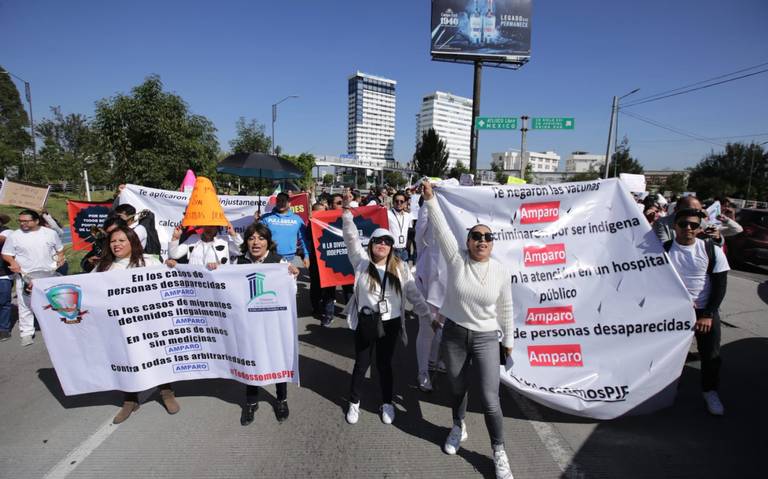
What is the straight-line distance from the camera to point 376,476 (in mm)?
2736

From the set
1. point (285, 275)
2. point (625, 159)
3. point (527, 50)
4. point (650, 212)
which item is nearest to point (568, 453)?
point (285, 275)

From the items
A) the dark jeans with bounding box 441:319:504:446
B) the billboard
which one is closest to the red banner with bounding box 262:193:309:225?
the dark jeans with bounding box 441:319:504:446

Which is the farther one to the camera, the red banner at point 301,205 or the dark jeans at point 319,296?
the red banner at point 301,205

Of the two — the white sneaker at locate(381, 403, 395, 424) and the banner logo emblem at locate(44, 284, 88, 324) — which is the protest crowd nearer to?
the white sneaker at locate(381, 403, 395, 424)

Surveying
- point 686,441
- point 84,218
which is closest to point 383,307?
point 686,441

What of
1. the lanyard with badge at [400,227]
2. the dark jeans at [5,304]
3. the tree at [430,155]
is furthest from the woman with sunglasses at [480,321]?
the tree at [430,155]

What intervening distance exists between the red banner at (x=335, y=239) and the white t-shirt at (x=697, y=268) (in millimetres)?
3711

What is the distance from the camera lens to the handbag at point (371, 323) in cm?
332

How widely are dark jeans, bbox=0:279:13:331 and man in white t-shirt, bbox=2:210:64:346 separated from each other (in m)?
0.15

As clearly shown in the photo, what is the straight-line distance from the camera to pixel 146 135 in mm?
13562

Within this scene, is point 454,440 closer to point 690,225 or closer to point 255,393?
point 255,393

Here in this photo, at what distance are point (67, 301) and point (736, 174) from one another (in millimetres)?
63109

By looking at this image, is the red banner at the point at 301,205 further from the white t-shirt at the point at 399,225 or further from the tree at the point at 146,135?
the tree at the point at 146,135

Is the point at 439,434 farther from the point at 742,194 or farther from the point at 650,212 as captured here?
the point at 742,194
